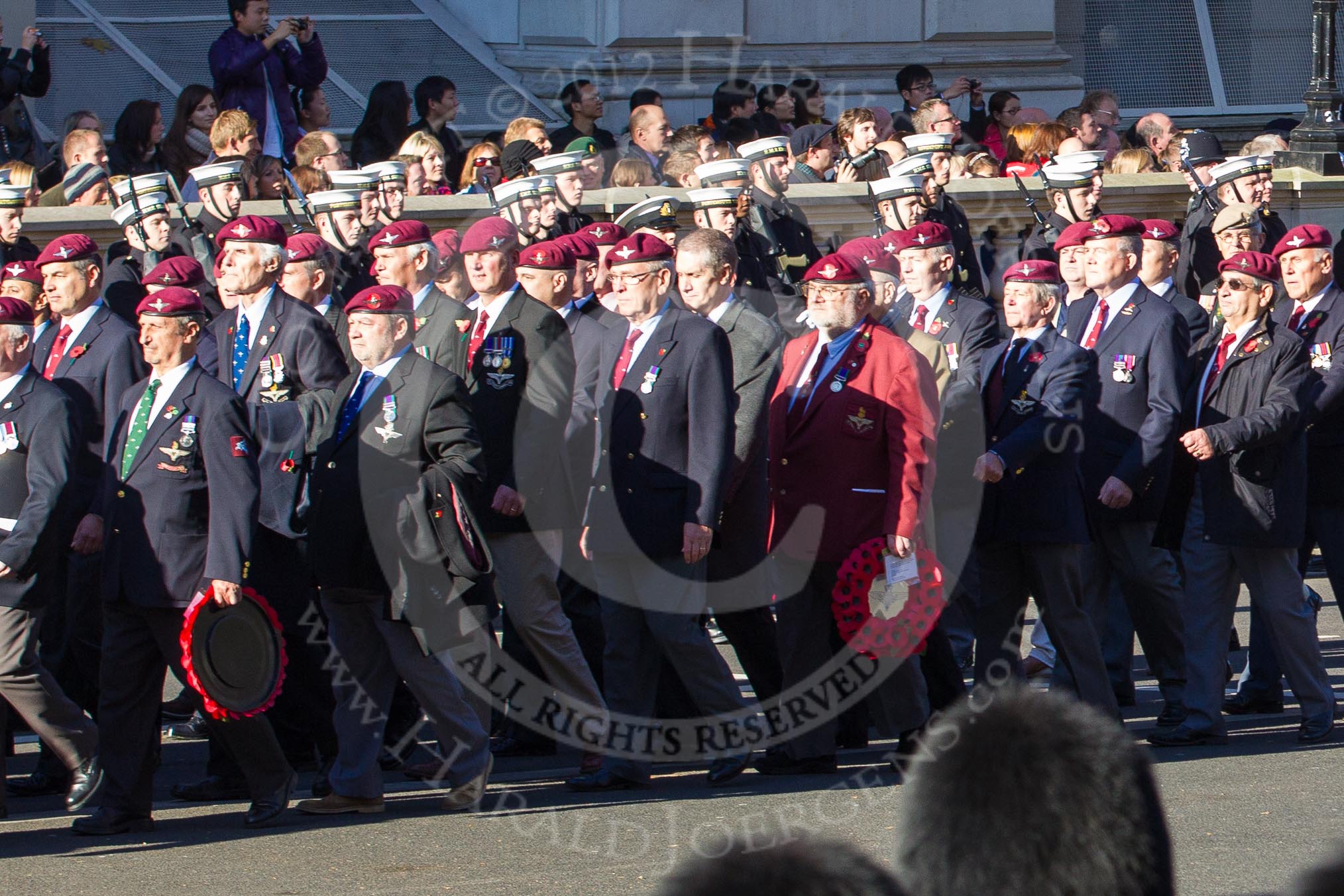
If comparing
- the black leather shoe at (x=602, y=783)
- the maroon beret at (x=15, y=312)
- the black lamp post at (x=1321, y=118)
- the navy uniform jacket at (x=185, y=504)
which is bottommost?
the black leather shoe at (x=602, y=783)

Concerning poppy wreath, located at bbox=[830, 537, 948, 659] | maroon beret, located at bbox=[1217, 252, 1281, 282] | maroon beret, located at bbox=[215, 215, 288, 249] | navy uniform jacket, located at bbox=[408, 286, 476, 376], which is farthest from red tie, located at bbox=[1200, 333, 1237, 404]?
maroon beret, located at bbox=[215, 215, 288, 249]

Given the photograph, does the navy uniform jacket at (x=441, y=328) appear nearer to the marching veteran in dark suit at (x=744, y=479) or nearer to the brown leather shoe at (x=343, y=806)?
the marching veteran in dark suit at (x=744, y=479)

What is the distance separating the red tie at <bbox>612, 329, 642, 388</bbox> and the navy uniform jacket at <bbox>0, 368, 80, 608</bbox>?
193cm

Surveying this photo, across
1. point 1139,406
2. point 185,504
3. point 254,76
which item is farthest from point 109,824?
point 254,76

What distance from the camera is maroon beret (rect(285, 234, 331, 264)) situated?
8602 millimetres

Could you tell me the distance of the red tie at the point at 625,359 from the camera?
25.5 ft

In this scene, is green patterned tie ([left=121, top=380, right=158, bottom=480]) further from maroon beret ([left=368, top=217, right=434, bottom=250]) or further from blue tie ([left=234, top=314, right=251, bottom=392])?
maroon beret ([left=368, top=217, right=434, bottom=250])

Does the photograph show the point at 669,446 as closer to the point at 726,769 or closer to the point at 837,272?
the point at 837,272

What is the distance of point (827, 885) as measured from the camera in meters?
2.30

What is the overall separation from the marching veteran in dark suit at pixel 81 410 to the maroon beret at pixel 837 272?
2580 mm

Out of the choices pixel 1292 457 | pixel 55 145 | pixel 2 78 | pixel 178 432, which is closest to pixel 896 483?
pixel 1292 457

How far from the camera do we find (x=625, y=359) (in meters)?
7.80

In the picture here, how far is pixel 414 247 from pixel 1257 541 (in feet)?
11.7

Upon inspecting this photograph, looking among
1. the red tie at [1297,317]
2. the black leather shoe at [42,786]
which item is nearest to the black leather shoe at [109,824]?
the black leather shoe at [42,786]
